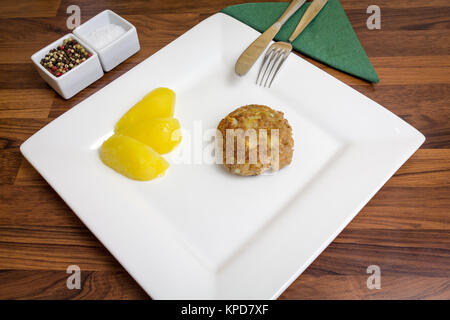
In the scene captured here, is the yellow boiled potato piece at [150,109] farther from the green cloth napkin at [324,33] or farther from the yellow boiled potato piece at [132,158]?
the green cloth napkin at [324,33]

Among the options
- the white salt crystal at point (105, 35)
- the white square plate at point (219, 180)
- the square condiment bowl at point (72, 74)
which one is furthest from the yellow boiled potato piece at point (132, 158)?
the white salt crystal at point (105, 35)

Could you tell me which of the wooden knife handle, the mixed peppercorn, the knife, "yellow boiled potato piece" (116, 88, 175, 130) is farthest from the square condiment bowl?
the wooden knife handle

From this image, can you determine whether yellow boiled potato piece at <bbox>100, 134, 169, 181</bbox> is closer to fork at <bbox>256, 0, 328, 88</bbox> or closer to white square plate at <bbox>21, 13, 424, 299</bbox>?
white square plate at <bbox>21, 13, 424, 299</bbox>

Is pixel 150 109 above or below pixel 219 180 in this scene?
above

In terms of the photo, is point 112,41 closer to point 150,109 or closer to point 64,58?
point 64,58

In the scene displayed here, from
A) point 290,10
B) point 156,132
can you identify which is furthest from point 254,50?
point 156,132

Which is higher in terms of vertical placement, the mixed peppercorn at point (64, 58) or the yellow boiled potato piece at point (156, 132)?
the mixed peppercorn at point (64, 58)
